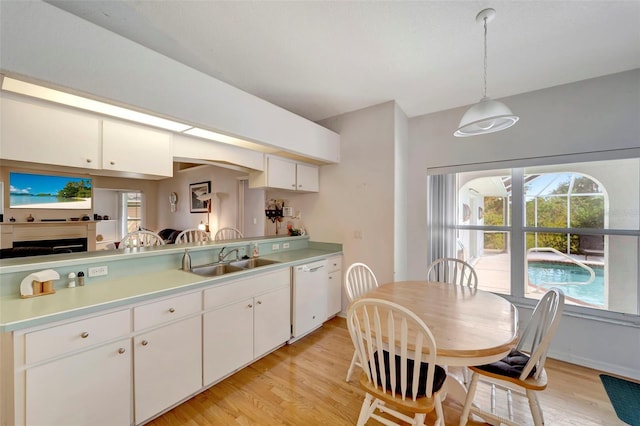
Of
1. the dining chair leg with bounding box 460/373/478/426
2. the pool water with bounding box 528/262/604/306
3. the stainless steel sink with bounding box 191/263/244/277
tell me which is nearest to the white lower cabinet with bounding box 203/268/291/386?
the stainless steel sink with bounding box 191/263/244/277

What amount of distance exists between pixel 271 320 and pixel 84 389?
1281mm

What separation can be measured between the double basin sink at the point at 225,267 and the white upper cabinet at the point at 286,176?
0.86 metres

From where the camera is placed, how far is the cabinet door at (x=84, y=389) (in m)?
1.16

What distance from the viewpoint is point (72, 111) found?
1.56 m

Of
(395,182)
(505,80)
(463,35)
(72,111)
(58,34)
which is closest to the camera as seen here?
(58,34)

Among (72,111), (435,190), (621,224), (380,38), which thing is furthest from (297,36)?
(621,224)

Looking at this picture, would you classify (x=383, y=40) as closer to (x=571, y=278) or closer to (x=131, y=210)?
(x=571, y=278)

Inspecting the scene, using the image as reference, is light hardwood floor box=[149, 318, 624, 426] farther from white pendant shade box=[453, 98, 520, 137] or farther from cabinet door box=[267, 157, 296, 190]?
white pendant shade box=[453, 98, 520, 137]

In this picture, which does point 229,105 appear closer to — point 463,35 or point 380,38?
point 380,38

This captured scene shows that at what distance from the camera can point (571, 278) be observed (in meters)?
2.51

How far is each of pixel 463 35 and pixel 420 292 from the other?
1.98 m

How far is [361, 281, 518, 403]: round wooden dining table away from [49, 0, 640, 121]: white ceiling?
1.95m

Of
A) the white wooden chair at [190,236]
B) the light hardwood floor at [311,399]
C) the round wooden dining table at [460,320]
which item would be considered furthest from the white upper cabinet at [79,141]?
the round wooden dining table at [460,320]

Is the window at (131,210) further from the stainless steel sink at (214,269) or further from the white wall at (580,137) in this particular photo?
the white wall at (580,137)
